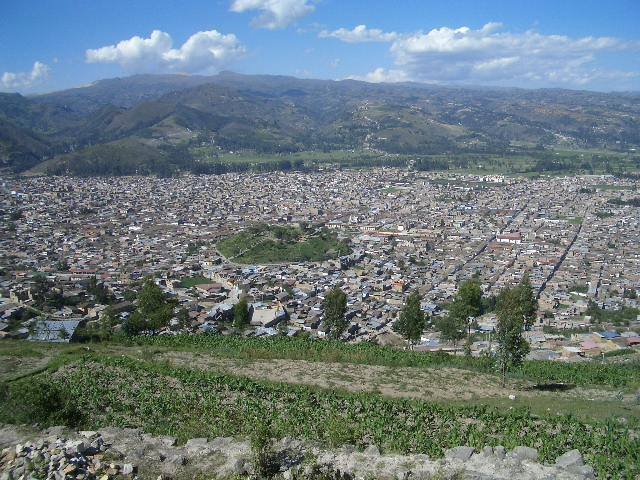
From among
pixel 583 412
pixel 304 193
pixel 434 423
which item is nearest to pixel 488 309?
pixel 583 412

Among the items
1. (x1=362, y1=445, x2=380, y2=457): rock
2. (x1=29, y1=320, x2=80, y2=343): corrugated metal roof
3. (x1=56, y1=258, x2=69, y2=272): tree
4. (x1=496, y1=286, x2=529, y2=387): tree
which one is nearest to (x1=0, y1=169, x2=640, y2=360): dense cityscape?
(x1=29, y1=320, x2=80, y2=343): corrugated metal roof

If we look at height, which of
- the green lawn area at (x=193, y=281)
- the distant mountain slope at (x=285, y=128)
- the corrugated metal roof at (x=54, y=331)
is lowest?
the green lawn area at (x=193, y=281)

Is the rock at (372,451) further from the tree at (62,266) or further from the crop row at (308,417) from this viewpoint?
the tree at (62,266)

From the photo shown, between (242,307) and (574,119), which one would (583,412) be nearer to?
(242,307)

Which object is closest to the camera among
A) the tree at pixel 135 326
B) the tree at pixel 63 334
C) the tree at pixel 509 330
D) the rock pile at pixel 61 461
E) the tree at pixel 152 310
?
the rock pile at pixel 61 461

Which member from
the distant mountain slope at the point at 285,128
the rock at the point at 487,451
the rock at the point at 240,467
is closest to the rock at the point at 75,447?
the rock at the point at 240,467

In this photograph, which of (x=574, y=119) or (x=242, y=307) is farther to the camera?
(x=574, y=119)

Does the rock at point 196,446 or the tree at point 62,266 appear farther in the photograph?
the tree at point 62,266
